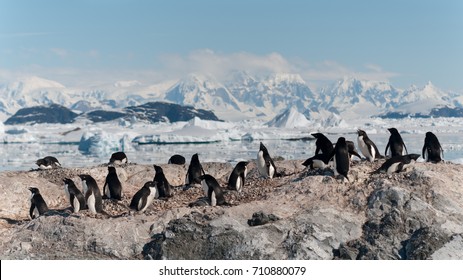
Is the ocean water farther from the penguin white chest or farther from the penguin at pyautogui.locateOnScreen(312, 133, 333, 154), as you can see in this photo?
the penguin white chest

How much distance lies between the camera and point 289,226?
13.3 metres

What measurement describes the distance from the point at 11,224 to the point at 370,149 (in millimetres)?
8471

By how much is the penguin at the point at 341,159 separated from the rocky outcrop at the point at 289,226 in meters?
0.24

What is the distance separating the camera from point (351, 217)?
13594 mm

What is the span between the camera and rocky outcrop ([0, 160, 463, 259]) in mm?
12812

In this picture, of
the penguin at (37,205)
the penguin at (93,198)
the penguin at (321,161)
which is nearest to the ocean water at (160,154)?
→ the penguin at (321,161)

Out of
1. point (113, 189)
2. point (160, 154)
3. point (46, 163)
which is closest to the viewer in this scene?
point (113, 189)

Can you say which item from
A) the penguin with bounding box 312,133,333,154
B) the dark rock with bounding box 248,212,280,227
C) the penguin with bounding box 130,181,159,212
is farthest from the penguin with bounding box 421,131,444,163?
the penguin with bounding box 130,181,159,212

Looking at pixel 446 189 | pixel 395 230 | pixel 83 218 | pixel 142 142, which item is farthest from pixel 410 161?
pixel 142 142

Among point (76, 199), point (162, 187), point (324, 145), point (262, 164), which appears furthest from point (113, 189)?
point (324, 145)

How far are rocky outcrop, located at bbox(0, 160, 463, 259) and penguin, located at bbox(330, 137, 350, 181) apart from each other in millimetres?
245

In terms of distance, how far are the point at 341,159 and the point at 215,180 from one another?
280cm

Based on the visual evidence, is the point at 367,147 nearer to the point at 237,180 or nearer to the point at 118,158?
the point at 237,180

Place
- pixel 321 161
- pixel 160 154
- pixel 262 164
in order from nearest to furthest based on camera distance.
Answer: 1. pixel 321 161
2. pixel 262 164
3. pixel 160 154
